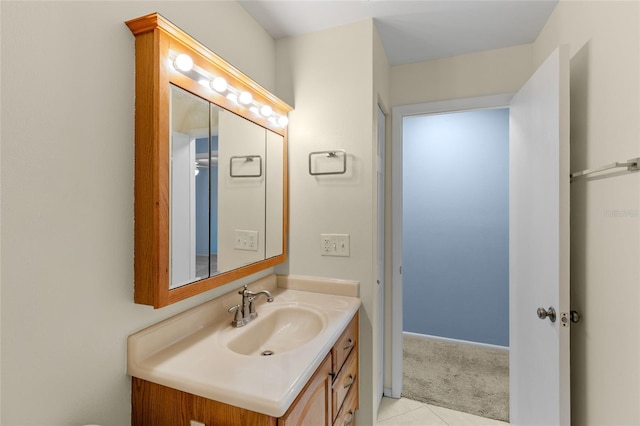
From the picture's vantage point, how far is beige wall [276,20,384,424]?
1.57 meters

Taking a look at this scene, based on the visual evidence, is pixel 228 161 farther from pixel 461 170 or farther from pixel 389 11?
pixel 461 170

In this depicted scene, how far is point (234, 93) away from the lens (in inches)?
50.7

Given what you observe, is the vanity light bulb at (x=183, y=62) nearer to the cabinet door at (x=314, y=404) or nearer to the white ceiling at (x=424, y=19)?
the white ceiling at (x=424, y=19)

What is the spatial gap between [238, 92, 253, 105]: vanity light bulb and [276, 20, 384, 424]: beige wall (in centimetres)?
41

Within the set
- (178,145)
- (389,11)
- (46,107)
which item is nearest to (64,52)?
(46,107)

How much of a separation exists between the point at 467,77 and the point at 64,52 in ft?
7.13

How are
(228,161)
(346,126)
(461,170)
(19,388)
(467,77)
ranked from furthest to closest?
(461,170) → (467,77) → (346,126) → (228,161) → (19,388)

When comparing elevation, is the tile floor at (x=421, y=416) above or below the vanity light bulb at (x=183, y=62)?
below

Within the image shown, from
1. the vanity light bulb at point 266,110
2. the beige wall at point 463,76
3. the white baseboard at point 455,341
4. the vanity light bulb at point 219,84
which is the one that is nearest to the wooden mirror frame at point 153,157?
the vanity light bulb at point 219,84

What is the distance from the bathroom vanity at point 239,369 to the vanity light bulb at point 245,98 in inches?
35.7

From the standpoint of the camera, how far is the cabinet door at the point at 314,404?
2.72 feet

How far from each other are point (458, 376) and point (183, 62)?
9.32 feet

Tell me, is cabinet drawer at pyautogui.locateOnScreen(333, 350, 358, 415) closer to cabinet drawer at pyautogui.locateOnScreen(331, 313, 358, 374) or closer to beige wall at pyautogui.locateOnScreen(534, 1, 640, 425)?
cabinet drawer at pyautogui.locateOnScreen(331, 313, 358, 374)

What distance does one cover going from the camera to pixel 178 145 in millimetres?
1019
